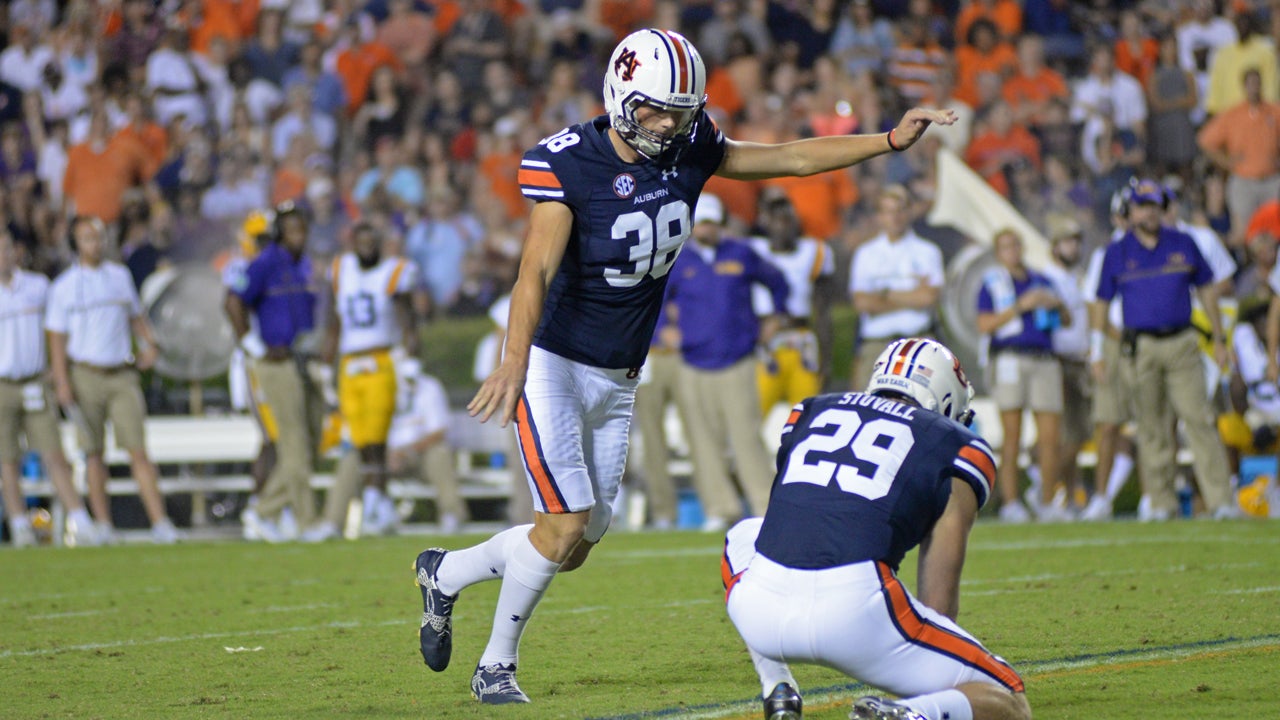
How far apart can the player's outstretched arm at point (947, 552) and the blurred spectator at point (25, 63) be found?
613 inches

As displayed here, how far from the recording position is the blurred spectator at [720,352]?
449 inches

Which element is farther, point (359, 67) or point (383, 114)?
point (359, 67)

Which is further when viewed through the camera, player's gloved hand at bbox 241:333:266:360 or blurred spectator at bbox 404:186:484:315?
blurred spectator at bbox 404:186:484:315

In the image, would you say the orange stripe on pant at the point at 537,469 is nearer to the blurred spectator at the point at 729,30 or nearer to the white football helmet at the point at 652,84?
the white football helmet at the point at 652,84

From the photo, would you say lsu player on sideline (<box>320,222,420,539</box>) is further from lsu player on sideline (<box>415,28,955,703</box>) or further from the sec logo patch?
the sec logo patch

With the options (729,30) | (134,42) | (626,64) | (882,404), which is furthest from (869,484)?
(134,42)

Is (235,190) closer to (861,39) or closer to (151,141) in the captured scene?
(151,141)

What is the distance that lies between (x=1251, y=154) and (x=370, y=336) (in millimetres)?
7222

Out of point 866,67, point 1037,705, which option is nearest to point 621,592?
point 1037,705

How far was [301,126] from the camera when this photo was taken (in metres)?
16.6

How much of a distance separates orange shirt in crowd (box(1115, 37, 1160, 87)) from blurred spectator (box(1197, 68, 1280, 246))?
158 centimetres

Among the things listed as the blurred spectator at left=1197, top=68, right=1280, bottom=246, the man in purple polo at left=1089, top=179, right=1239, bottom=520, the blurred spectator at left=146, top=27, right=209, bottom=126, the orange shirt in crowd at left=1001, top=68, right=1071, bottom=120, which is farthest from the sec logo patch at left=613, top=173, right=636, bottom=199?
the blurred spectator at left=146, top=27, right=209, bottom=126

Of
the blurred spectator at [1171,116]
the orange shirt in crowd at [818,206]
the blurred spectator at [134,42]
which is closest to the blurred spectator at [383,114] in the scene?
the blurred spectator at [134,42]

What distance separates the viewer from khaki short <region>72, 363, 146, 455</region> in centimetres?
1203
